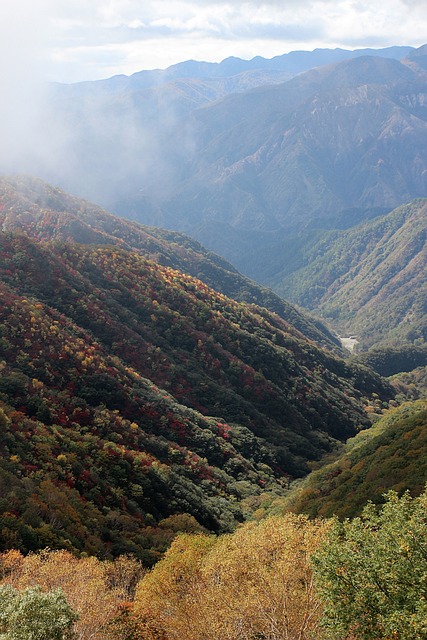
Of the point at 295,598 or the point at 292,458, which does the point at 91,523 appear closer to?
the point at 295,598

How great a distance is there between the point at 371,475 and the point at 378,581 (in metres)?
59.6

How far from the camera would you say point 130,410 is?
121m

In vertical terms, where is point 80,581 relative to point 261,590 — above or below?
below

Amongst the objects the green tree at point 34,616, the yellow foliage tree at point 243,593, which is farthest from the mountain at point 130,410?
the green tree at point 34,616

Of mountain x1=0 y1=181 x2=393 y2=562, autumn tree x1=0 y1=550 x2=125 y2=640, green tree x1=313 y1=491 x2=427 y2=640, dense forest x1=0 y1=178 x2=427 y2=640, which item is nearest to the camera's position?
green tree x1=313 y1=491 x2=427 y2=640

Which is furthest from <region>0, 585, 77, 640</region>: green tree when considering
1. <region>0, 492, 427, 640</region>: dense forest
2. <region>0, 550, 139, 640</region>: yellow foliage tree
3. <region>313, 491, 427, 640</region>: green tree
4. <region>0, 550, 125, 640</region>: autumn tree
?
<region>313, 491, 427, 640</region>: green tree

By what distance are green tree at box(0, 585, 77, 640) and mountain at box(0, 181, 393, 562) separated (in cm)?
2466

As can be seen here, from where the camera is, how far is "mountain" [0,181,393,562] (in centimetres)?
7462

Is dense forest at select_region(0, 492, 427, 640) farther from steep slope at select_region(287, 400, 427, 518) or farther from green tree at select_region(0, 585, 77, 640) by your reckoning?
steep slope at select_region(287, 400, 427, 518)

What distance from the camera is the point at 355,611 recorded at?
31250 millimetres

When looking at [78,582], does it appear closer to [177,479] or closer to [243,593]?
[243,593]

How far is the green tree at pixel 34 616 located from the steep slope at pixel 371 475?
159ft

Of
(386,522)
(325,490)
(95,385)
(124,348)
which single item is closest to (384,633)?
(386,522)

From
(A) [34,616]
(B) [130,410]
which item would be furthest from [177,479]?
(A) [34,616]
